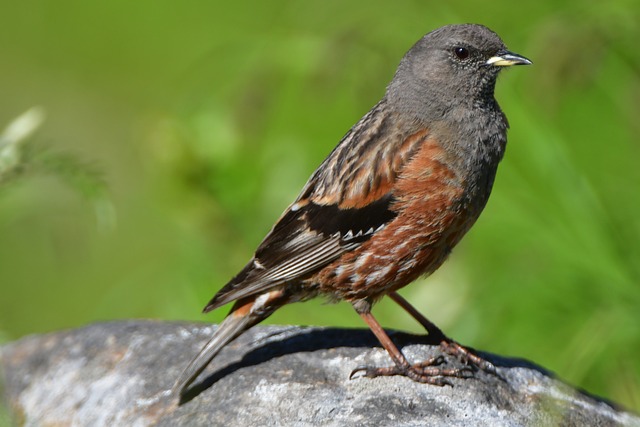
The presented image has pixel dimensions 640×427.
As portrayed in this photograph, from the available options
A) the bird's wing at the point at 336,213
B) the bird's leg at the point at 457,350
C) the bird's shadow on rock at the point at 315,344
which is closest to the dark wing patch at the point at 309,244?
the bird's wing at the point at 336,213

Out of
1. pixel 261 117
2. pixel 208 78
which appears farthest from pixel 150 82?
pixel 261 117

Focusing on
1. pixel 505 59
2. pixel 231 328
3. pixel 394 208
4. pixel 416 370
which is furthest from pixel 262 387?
pixel 505 59

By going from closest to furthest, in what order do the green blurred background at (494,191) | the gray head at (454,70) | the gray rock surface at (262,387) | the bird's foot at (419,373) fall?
the gray rock surface at (262,387) → the bird's foot at (419,373) → the gray head at (454,70) → the green blurred background at (494,191)

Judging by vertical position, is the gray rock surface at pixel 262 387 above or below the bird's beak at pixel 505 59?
below

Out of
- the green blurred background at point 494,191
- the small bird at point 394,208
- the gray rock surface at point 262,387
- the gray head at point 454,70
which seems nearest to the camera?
the gray rock surface at point 262,387

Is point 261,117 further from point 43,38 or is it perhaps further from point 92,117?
point 43,38

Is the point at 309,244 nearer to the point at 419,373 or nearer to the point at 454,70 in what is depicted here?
the point at 419,373

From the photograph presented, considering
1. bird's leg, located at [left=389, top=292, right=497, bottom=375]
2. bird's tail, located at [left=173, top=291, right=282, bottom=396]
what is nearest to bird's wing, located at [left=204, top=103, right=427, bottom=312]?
bird's tail, located at [left=173, top=291, right=282, bottom=396]

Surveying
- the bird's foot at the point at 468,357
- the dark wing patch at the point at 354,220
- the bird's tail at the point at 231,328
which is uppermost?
the dark wing patch at the point at 354,220

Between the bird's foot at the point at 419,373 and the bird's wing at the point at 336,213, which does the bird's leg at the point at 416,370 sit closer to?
the bird's foot at the point at 419,373

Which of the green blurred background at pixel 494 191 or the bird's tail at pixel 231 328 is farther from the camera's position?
the green blurred background at pixel 494 191
